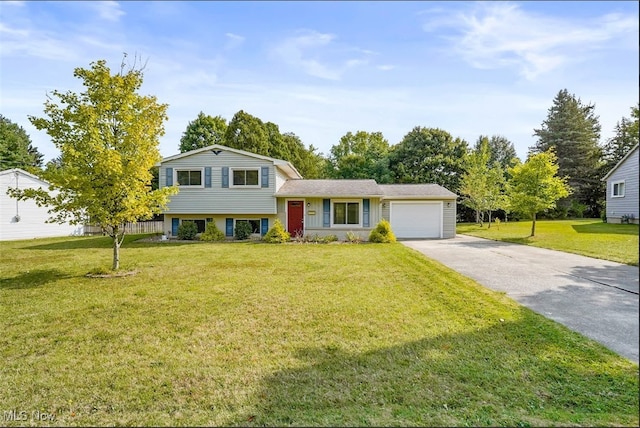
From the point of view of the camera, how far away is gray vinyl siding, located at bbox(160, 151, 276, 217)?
17766 mm

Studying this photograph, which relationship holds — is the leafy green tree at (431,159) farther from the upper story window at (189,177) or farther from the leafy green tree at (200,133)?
the upper story window at (189,177)

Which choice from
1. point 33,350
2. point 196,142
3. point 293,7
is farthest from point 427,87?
point 196,142

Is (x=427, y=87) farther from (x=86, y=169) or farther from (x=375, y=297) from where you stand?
(x=86, y=169)

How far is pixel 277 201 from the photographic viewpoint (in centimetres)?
1850

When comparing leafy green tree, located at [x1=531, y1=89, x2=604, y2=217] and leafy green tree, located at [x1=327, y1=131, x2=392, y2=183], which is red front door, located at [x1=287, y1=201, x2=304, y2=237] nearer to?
leafy green tree, located at [x1=531, y1=89, x2=604, y2=217]

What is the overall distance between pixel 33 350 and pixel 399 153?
105 ft

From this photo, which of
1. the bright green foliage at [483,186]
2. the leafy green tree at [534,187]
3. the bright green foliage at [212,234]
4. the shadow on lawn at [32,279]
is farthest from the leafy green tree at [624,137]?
the bright green foliage at [483,186]

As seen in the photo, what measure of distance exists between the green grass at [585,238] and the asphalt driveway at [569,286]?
0.33 m

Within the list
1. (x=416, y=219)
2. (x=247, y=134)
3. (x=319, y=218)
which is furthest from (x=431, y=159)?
(x=319, y=218)

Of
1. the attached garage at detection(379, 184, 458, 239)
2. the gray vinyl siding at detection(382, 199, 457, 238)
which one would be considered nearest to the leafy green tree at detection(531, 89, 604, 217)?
the attached garage at detection(379, 184, 458, 239)

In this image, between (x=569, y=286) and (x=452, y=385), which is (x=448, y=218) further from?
(x=452, y=385)

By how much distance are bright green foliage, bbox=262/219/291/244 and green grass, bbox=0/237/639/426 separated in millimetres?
8914

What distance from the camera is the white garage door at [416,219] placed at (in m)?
19.4

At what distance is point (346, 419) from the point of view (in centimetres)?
263
